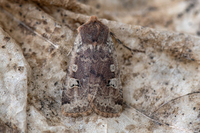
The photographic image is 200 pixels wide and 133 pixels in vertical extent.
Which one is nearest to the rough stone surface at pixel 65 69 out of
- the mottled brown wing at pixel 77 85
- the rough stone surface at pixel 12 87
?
the rough stone surface at pixel 12 87

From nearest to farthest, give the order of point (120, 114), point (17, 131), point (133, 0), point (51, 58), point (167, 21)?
1. point (17, 131)
2. point (120, 114)
3. point (51, 58)
4. point (167, 21)
5. point (133, 0)

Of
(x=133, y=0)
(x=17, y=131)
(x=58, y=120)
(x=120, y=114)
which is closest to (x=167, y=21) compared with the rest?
(x=133, y=0)

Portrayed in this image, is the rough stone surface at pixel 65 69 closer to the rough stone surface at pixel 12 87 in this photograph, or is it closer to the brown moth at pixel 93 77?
the rough stone surface at pixel 12 87

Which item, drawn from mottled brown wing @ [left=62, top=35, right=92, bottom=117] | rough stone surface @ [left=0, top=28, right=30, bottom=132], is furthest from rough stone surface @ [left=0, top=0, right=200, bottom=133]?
mottled brown wing @ [left=62, top=35, right=92, bottom=117]

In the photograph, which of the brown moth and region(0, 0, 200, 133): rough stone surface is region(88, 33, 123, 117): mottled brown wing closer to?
the brown moth

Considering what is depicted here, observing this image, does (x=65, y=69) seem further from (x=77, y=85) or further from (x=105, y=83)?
(x=105, y=83)

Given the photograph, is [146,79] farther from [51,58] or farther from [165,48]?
[51,58]

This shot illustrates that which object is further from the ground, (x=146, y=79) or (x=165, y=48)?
(x=165, y=48)
